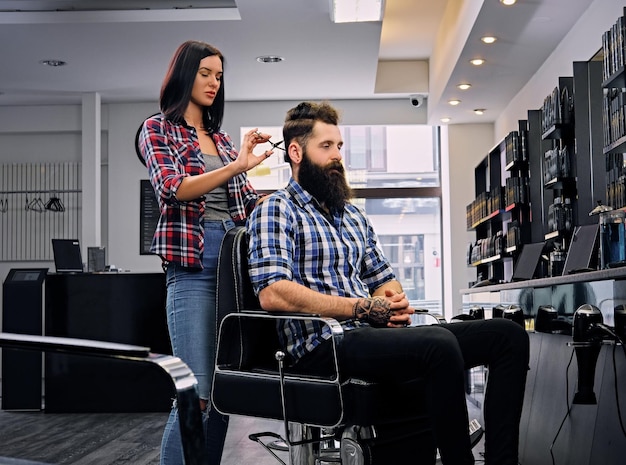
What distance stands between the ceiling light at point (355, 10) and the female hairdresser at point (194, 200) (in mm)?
3916

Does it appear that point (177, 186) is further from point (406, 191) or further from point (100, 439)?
point (406, 191)

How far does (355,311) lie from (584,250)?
202cm

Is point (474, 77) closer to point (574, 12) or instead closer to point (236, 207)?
point (574, 12)

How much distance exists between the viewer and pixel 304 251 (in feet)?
7.06

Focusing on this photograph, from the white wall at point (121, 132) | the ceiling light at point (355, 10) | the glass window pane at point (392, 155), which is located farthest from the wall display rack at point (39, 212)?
the ceiling light at point (355, 10)

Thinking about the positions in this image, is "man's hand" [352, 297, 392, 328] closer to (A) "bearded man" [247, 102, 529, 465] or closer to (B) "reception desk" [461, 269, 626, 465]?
(A) "bearded man" [247, 102, 529, 465]

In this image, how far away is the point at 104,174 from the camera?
939 cm

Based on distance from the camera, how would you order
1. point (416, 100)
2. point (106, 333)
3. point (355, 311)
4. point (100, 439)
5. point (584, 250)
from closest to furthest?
point (355, 311) < point (584, 250) < point (100, 439) < point (106, 333) < point (416, 100)

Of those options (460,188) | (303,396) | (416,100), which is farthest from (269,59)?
(303,396)

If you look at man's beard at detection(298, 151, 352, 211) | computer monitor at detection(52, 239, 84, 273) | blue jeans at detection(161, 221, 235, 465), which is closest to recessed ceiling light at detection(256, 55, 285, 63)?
computer monitor at detection(52, 239, 84, 273)

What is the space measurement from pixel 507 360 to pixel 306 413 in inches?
18.2

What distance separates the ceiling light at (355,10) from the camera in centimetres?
598

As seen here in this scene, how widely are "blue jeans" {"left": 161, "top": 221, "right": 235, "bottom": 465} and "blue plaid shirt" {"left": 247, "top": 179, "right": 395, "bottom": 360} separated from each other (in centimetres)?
13

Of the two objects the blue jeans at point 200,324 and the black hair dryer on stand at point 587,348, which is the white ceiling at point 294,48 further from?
the blue jeans at point 200,324
